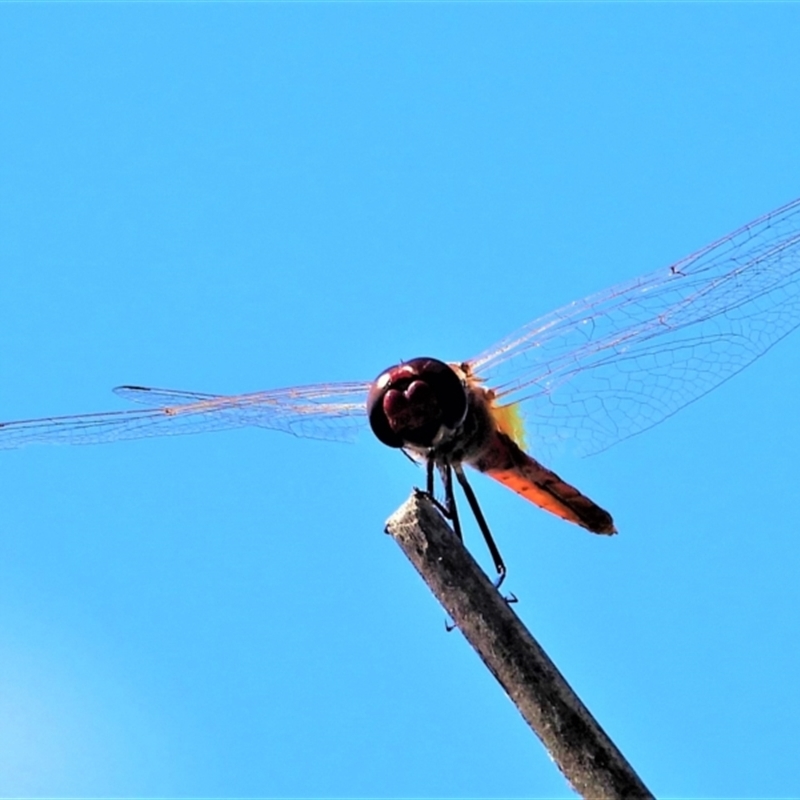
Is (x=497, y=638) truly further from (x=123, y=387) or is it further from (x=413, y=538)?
(x=123, y=387)

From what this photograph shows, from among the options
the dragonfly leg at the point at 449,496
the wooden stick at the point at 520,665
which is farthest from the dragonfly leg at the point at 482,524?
the wooden stick at the point at 520,665

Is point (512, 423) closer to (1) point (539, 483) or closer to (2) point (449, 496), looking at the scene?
(1) point (539, 483)

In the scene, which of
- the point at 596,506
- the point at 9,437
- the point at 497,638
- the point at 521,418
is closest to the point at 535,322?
the point at 521,418

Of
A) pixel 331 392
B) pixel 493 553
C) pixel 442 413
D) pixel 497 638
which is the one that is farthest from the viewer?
pixel 331 392

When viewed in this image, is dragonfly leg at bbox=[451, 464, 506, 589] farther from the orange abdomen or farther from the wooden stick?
the wooden stick

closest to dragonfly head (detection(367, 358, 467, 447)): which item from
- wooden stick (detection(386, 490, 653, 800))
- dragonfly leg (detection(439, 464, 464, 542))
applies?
dragonfly leg (detection(439, 464, 464, 542))

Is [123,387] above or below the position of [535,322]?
above

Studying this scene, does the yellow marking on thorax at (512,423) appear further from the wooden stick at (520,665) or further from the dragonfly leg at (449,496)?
the wooden stick at (520,665)
